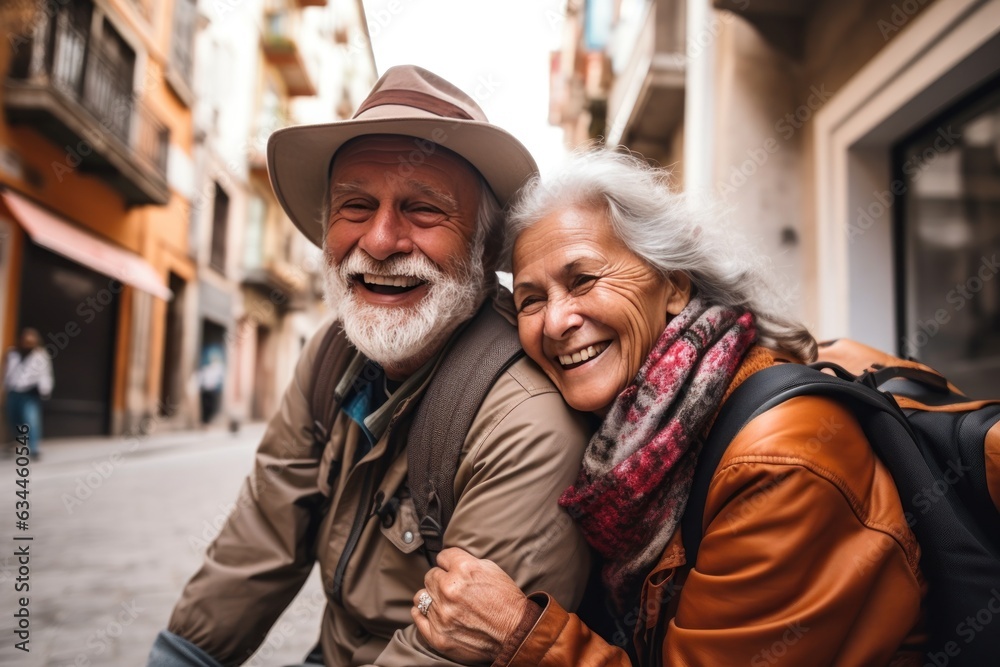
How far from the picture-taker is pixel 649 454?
1.44 meters

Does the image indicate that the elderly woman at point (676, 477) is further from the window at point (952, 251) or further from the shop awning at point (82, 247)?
the shop awning at point (82, 247)

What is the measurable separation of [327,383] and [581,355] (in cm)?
78

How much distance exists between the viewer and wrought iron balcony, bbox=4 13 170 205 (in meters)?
9.32

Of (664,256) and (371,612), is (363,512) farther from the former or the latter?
(664,256)

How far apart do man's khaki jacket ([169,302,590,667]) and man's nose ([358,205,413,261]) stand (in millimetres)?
329

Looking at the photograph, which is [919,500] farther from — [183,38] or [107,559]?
[183,38]

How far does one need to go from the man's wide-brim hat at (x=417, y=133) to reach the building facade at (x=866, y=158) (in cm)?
223

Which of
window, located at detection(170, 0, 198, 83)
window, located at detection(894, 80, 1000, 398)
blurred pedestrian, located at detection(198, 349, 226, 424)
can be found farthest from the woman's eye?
blurred pedestrian, located at detection(198, 349, 226, 424)

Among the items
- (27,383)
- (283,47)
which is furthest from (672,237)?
(283,47)

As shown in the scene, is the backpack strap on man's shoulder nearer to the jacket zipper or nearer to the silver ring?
the jacket zipper

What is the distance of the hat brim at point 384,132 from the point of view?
1.88 m

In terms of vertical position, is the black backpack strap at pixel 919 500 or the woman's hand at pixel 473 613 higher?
the black backpack strap at pixel 919 500

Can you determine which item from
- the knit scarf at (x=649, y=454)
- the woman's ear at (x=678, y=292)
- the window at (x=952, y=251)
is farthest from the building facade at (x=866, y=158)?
the knit scarf at (x=649, y=454)

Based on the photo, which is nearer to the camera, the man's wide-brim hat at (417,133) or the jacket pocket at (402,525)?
the jacket pocket at (402,525)
